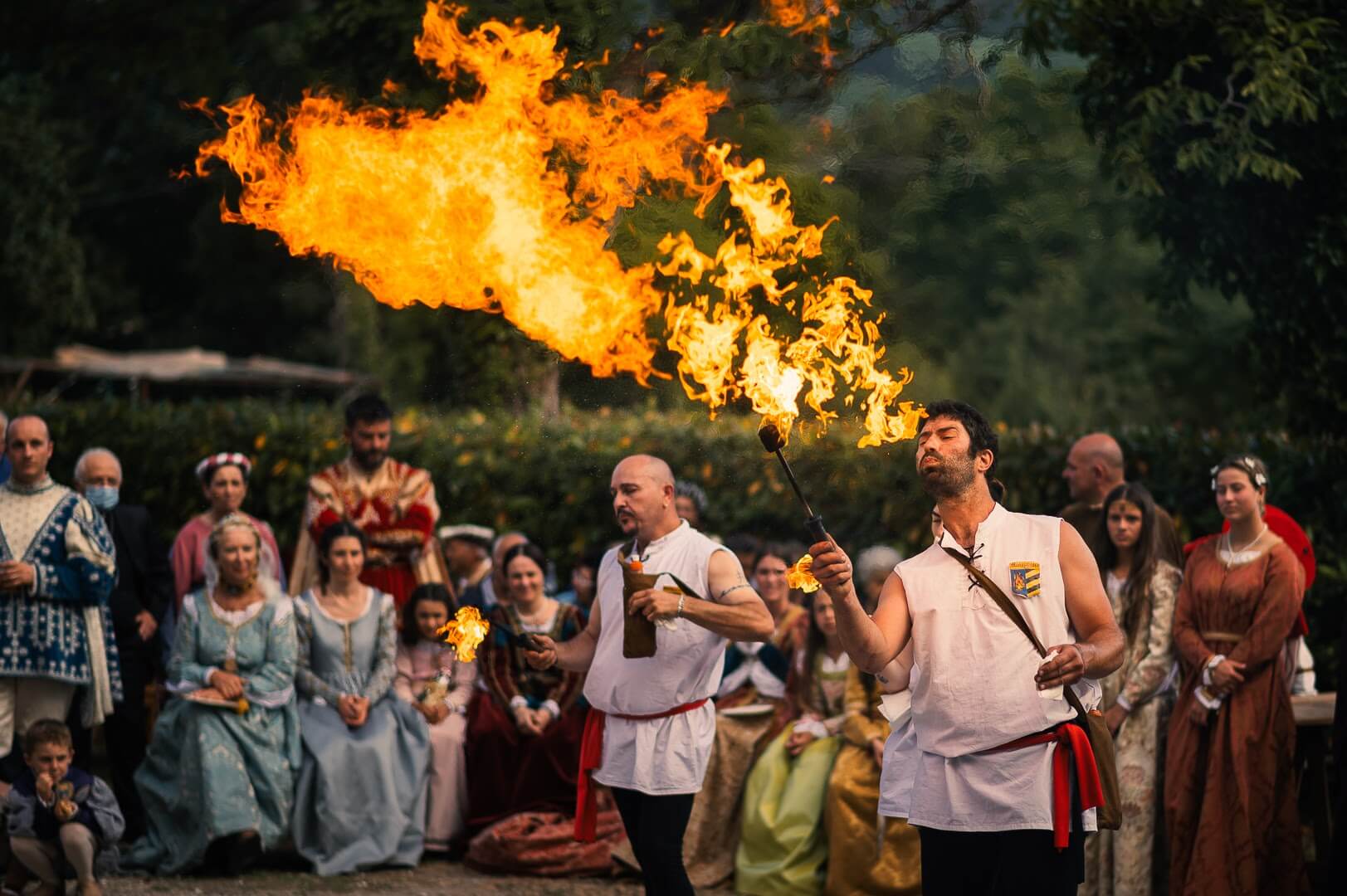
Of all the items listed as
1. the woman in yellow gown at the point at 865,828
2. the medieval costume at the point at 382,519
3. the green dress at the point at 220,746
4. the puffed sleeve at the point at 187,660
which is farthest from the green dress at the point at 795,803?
the puffed sleeve at the point at 187,660

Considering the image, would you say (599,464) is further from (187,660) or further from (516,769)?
(187,660)

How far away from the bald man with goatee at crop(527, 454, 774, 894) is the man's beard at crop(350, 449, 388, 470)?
3070mm

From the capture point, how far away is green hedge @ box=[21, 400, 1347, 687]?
9633mm

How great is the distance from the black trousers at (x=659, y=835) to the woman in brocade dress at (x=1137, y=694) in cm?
252

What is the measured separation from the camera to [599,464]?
12.0 m

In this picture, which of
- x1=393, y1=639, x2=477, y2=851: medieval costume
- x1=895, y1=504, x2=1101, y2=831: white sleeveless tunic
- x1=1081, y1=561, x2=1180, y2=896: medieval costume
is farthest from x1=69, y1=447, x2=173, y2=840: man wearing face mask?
x1=895, y1=504, x2=1101, y2=831: white sleeveless tunic

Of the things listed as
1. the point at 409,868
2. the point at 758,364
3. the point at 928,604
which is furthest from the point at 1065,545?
the point at 409,868

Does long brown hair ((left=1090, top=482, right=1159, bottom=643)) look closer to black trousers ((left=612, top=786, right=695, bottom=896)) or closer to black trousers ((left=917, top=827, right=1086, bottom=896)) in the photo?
black trousers ((left=612, top=786, right=695, bottom=896))

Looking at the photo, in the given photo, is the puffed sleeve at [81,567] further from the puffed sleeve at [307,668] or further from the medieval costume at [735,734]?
the medieval costume at [735,734]

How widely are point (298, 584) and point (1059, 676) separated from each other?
18.7 feet

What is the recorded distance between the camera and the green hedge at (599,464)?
963 cm

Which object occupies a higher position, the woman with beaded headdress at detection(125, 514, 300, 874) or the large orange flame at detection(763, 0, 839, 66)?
the large orange flame at detection(763, 0, 839, 66)

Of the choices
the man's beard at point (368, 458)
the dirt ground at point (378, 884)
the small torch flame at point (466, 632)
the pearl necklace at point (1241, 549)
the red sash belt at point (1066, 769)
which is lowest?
the dirt ground at point (378, 884)

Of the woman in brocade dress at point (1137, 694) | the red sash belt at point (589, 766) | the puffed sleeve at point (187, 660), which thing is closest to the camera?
the red sash belt at point (589, 766)
